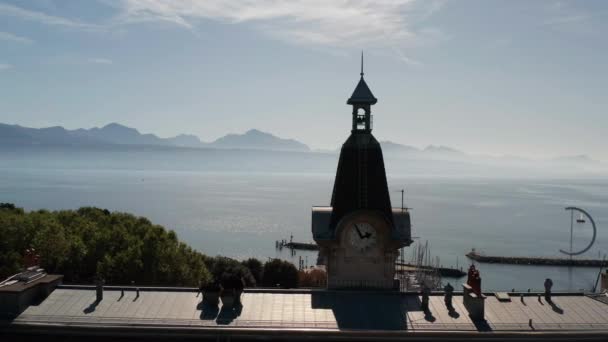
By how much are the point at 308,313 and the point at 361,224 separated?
17.2ft

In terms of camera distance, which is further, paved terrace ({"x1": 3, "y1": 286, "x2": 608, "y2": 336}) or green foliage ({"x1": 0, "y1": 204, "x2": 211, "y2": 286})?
green foliage ({"x1": 0, "y1": 204, "x2": 211, "y2": 286})

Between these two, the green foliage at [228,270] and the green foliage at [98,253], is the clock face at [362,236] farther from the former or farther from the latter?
the green foliage at [228,270]

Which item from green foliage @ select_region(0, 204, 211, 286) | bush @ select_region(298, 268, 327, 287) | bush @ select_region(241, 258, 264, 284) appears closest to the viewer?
green foliage @ select_region(0, 204, 211, 286)

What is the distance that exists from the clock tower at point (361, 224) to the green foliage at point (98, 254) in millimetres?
26250

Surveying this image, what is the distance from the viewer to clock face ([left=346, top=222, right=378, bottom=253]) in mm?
28719

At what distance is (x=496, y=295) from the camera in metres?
28.8

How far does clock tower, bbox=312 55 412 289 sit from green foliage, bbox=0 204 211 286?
86.1ft

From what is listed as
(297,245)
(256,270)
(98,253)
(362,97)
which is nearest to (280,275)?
(256,270)

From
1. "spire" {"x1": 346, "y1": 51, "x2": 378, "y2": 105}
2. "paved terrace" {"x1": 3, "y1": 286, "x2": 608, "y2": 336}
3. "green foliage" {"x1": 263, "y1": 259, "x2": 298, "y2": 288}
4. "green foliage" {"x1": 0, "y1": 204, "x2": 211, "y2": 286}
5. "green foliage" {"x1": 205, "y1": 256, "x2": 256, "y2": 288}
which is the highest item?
"spire" {"x1": 346, "y1": 51, "x2": 378, "y2": 105}

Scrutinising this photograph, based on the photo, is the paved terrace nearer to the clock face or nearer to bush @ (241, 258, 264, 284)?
the clock face

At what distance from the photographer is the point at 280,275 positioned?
88.9m

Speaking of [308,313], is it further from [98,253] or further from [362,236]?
[98,253]

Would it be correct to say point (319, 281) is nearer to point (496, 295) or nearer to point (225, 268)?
point (225, 268)

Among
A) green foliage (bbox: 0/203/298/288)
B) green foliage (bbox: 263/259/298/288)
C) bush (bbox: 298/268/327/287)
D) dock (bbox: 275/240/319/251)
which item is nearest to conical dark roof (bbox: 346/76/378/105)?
green foliage (bbox: 0/203/298/288)
